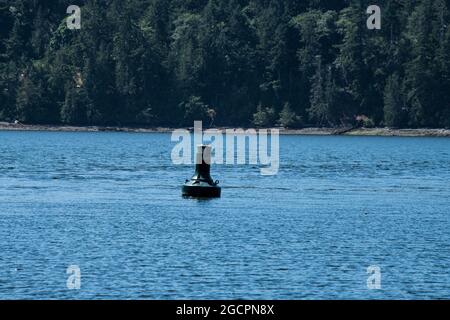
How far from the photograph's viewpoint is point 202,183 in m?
78.4

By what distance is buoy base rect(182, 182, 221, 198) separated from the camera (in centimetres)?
7844

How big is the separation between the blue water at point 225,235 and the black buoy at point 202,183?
0.82 meters

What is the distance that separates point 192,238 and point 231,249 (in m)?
4.51

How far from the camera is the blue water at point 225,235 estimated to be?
44.8 m

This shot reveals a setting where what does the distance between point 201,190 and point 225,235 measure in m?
18.9

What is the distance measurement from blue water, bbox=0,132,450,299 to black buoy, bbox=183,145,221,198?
824 mm
